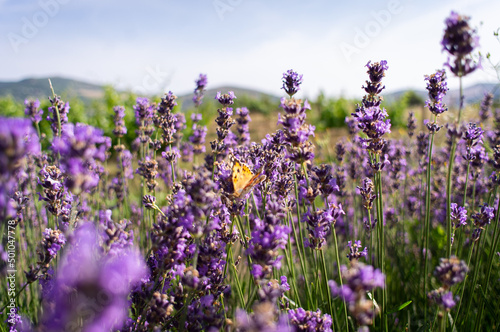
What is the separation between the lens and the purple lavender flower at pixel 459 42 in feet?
4.70

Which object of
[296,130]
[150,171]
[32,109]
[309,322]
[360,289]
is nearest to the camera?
[360,289]

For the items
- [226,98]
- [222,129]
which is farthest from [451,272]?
[226,98]

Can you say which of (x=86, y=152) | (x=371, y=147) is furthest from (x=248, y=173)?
(x=86, y=152)

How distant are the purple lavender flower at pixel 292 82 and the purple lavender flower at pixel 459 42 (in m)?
0.91

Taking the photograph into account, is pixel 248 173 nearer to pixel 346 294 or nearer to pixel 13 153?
pixel 346 294

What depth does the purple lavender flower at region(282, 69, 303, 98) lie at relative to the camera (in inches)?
87.4

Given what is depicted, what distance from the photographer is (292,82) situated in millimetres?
2217

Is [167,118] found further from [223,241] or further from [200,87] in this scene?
[223,241]

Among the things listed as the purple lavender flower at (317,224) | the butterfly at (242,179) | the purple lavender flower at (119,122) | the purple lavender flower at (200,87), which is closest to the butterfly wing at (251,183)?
the butterfly at (242,179)

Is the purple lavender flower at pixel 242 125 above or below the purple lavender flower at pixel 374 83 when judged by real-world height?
below

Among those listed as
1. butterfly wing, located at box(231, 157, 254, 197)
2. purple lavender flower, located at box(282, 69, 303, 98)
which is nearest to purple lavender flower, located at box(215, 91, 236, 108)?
purple lavender flower, located at box(282, 69, 303, 98)

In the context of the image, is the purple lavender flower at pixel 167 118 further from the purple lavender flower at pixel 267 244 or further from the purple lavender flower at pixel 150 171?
the purple lavender flower at pixel 267 244

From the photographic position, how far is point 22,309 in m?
2.54

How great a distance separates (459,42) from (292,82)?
1000 mm
